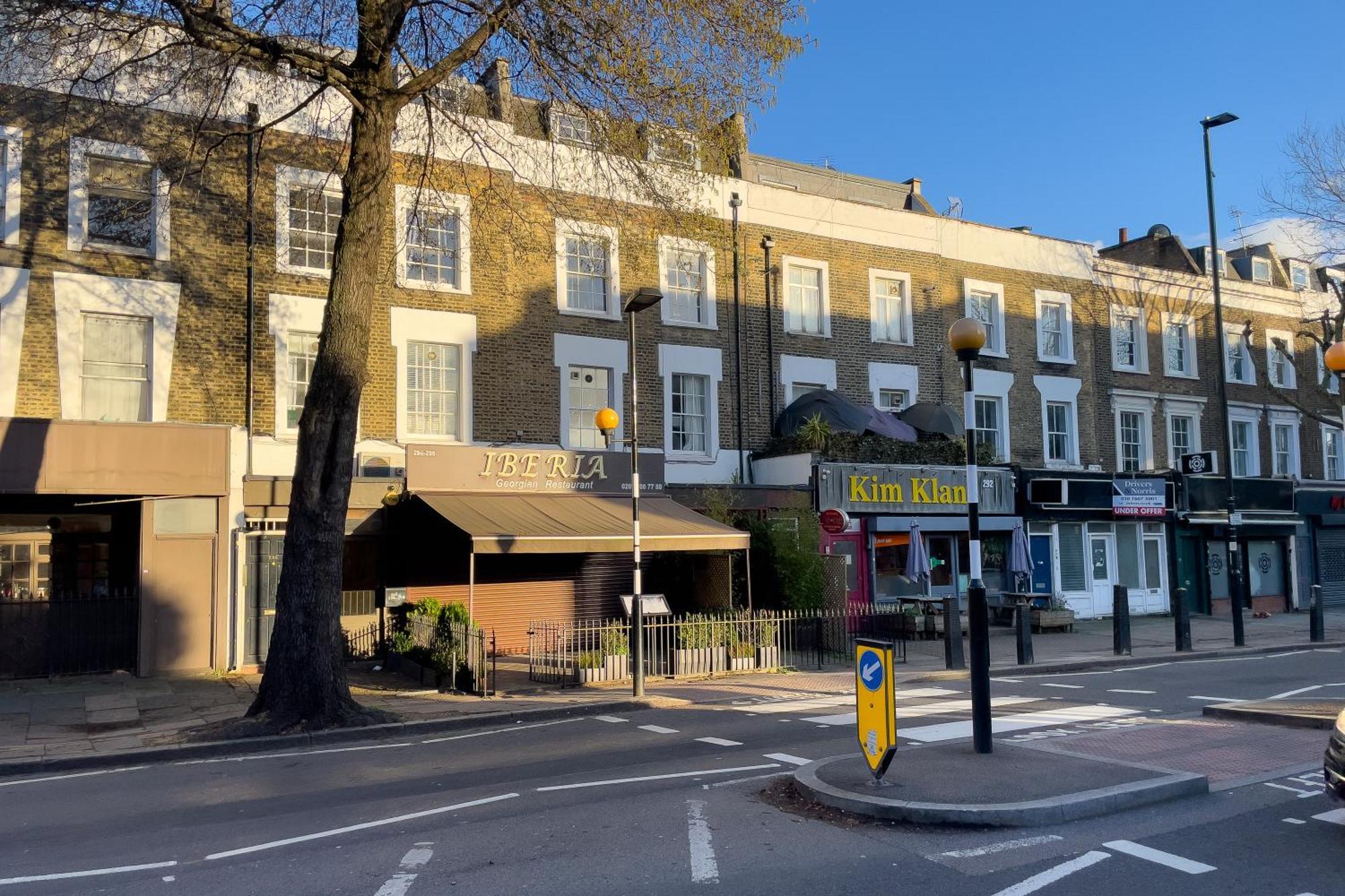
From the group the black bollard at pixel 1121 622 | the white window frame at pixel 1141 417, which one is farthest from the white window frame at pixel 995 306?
the black bollard at pixel 1121 622

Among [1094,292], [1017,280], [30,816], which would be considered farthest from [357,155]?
[1094,292]

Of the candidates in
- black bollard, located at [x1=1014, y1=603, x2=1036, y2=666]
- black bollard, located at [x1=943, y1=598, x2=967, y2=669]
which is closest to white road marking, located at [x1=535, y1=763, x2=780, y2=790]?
black bollard, located at [x1=943, y1=598, x2=967, y2=669]

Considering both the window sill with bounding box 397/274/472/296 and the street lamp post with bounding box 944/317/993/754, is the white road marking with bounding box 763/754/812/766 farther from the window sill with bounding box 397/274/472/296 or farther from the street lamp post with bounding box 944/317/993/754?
the window sill with bounding box 397/274/472/296

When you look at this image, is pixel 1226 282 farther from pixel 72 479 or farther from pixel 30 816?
pixel 30 816

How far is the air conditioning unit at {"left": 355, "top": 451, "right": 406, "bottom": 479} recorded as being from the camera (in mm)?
18500

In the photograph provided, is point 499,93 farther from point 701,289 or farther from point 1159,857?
point 1159,857

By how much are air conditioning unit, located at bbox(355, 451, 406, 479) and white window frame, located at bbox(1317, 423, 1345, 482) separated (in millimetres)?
29640

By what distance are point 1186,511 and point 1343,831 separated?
24060 mm

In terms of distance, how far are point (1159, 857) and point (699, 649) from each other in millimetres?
10751

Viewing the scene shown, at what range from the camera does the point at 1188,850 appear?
22.2ft

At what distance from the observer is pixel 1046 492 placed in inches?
1040

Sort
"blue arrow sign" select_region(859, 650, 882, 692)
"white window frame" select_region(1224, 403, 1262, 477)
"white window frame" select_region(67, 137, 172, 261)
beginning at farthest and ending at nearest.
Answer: "white window frame" select_region(1224, 403, 1262, 477)
"white window frame" select_region(67, 137, 172, 261)
"blue arrow sign" select_region(859, 650, 882, 692)

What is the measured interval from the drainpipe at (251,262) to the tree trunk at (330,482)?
5.38m

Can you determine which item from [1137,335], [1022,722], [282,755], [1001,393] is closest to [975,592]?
[1022,722]
